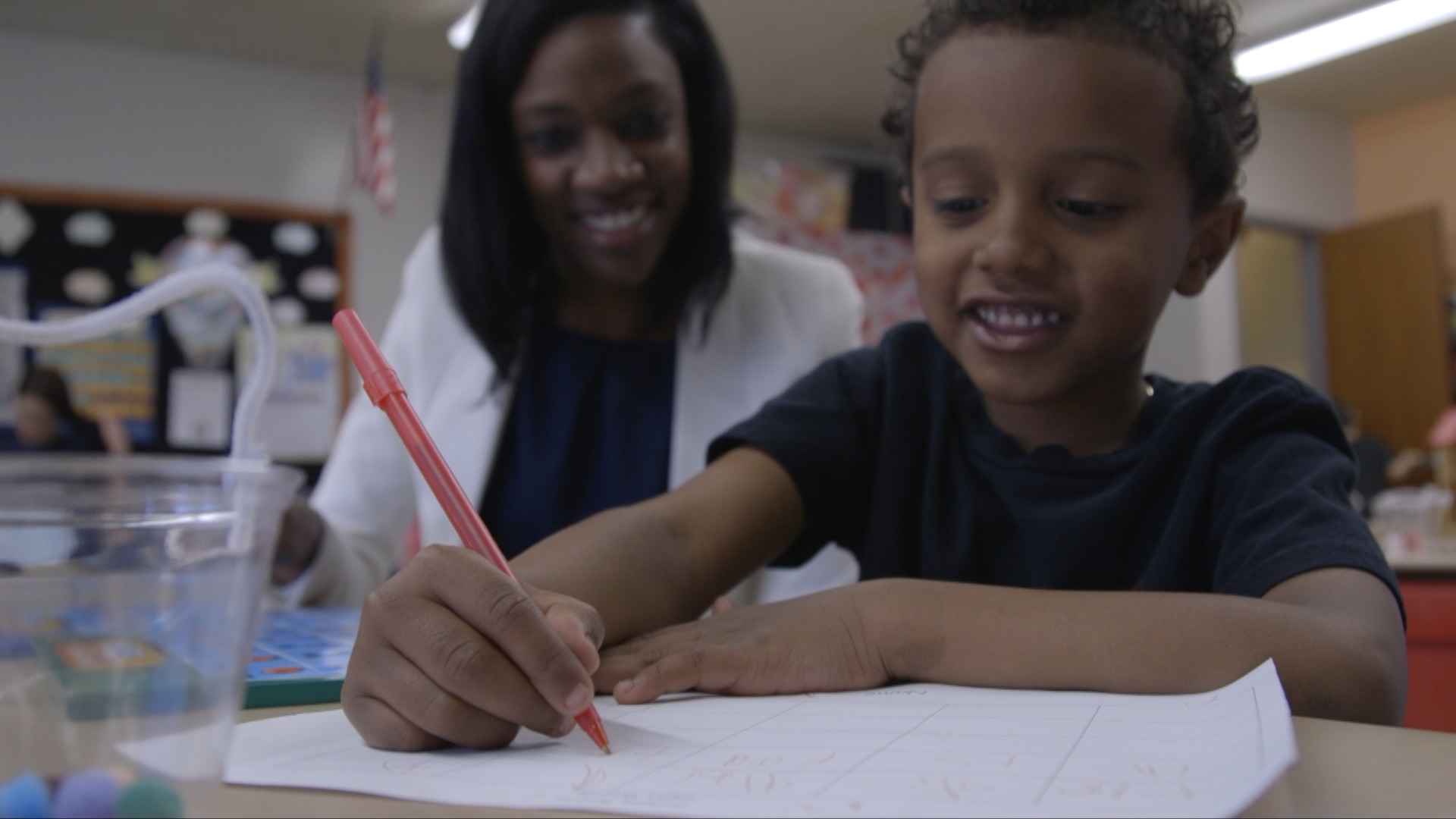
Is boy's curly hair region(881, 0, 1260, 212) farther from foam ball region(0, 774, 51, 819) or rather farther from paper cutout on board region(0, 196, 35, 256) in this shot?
paper cutout on board region(0, 196, 35, 256)

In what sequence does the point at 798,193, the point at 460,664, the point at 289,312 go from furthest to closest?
the point at 798,193, the point at 289,312, the point at 460,664

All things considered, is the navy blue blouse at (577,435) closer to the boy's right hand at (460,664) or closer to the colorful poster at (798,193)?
→ the boy's right hand at (460,664)

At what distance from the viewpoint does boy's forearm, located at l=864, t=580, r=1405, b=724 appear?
49cm

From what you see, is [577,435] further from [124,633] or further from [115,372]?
[115,372]

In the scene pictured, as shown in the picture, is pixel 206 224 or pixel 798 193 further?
pixel 798 193

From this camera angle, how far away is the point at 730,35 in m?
3.58

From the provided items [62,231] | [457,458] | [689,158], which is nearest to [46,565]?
[457,458]

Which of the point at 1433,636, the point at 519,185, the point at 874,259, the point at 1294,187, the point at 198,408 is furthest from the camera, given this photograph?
the point at 874,259

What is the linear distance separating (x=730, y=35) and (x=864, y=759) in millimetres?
3458

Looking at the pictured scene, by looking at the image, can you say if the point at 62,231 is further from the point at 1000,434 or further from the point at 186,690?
the point at 186,690

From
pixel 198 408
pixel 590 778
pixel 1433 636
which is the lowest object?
pixel 1433 636

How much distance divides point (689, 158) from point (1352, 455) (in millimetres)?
825

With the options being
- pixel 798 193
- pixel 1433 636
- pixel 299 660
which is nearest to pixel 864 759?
pixel 299 660

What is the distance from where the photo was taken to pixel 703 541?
0.76 m
